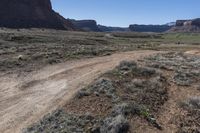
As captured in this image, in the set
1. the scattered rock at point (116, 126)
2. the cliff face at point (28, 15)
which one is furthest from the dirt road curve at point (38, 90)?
the cliff face at point (28, 15)

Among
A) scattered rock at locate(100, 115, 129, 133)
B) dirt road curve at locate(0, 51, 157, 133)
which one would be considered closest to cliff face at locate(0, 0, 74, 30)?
dirt road curve at locate(0, 51, 157, 133)

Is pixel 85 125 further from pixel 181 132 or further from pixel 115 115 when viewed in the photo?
pixel 181 132

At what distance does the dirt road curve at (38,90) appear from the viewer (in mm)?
16617

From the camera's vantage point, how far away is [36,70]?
2762 cm

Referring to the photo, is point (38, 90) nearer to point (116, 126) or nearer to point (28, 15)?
point (116, 126)

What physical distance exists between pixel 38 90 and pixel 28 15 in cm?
11649

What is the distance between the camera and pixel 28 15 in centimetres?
13438

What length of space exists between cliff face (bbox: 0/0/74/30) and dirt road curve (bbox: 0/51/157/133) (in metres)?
90.7

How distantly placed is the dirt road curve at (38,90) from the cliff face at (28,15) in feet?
298

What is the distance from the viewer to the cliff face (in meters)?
121

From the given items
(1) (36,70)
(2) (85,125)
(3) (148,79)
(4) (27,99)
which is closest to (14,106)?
(4) (27,99)

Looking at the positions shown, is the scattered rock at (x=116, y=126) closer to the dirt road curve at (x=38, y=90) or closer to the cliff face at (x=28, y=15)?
the dirt road curve at (x=38, y=90)

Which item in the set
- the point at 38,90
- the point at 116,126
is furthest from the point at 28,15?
the point at 116,126

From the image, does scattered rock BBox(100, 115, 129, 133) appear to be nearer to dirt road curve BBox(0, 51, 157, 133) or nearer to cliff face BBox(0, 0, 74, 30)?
dirt road curve BBox(0, 51, 157, 133)
